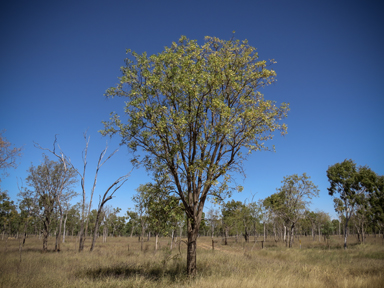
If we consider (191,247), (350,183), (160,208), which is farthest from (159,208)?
(350,183)

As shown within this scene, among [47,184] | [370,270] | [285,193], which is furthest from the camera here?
[285,193]

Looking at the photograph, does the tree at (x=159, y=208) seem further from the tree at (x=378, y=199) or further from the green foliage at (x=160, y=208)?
the tree at (x=378, y=199)

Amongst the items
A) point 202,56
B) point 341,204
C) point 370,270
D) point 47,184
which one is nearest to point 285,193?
point 341,204

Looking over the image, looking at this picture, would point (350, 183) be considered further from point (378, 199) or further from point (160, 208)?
point (160, 208)

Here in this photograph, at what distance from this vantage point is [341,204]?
36719mm

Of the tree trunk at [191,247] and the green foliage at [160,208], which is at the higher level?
the green foliage at [160,208]

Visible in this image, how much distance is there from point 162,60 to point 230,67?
4.03m

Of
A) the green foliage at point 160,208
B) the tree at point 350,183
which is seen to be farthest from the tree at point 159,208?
the tree at point 350,183

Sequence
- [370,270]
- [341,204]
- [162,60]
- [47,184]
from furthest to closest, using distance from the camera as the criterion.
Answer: [341,204] → [47,184] → [370,270] → [162,60]

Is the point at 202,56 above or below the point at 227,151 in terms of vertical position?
above

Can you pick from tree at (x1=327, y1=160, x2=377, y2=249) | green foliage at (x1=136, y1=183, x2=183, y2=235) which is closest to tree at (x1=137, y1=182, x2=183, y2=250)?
green foliage at (x1=136, y1=183, x2=183, y2=235)

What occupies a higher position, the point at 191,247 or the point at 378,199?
the point at 378,199

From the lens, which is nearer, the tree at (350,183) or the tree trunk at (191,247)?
the tree trunk at (191,247)

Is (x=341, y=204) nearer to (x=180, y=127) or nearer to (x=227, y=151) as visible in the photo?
(x=227, y=151)
